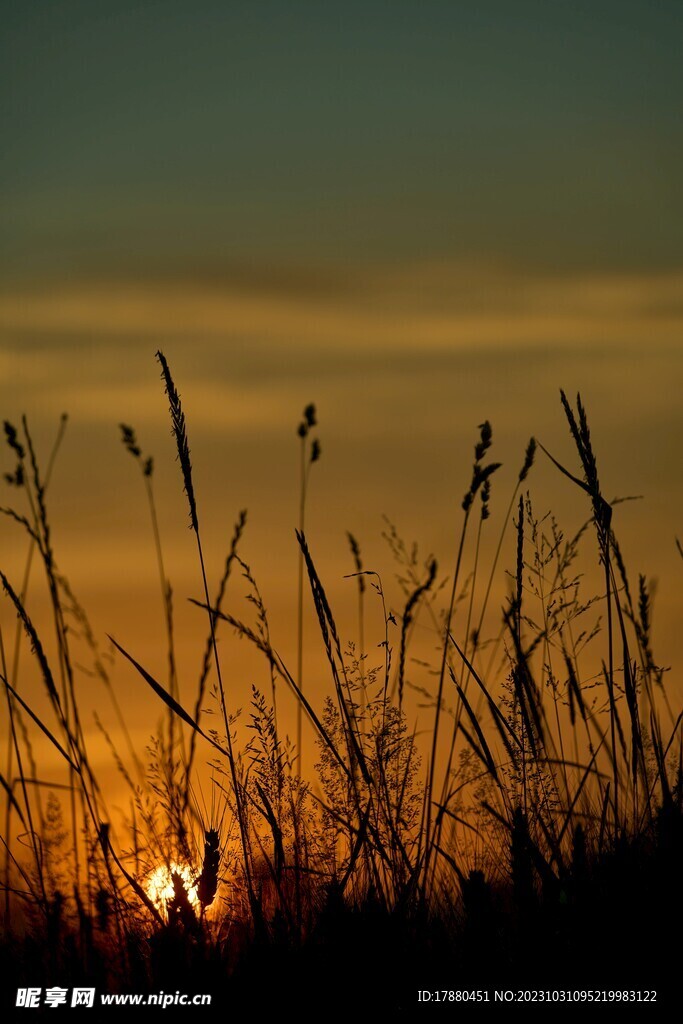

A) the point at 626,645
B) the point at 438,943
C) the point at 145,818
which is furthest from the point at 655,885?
the point at 145,818

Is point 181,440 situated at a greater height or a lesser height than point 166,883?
greater

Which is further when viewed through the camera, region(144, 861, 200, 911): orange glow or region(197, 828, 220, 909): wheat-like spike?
region(144, 861, 200, 911): orange glow

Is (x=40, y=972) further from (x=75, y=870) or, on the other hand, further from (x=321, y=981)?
(x=321, y=981)

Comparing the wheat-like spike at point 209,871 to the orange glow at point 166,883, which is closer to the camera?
the wheat-like spike at point 209,871

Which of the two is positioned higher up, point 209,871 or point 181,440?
point 181,440

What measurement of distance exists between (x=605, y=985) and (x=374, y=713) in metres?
0.89

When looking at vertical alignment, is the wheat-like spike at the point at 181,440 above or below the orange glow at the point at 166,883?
above

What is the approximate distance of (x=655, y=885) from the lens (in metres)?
2.09

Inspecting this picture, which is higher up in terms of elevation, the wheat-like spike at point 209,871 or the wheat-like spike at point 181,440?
the wheat-like spike at point 181,440

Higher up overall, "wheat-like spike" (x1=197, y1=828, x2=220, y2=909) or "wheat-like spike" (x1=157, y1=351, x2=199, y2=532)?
"wheat-like spike" (x1=157, y1=351, x2=199, y2=532)

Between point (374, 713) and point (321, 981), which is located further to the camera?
point (374, 713)

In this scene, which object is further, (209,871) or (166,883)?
(166,883)

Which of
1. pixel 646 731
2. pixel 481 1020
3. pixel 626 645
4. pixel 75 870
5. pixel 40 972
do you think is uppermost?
pixel 626 645

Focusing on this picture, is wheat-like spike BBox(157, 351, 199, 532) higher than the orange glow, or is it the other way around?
wheat-like spike BBox(157, 351, 199, 532)
